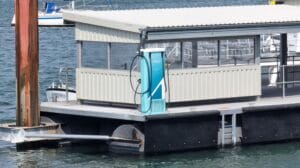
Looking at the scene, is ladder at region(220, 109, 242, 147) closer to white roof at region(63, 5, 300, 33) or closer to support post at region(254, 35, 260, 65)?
support post at region(254, 35, 260, 65)

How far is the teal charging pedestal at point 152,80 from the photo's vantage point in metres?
29.4

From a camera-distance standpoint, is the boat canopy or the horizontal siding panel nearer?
the boat canopy

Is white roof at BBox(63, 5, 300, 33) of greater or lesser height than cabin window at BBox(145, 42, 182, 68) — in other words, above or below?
above

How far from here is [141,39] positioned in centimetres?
2958

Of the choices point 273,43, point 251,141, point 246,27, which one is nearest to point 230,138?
point 251,141

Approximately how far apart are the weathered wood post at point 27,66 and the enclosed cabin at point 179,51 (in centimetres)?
133

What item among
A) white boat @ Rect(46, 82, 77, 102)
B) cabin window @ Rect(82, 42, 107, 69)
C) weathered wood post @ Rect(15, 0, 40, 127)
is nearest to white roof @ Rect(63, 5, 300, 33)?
cabin window @ Rect(82, 42, 107, 69)

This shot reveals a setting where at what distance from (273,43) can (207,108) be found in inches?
284

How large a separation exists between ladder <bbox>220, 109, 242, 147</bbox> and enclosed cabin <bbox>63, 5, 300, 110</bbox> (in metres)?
0.81

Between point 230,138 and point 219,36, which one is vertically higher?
point 219,36

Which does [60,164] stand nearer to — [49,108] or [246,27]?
[49,108]

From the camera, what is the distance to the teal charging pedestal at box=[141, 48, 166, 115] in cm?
2942

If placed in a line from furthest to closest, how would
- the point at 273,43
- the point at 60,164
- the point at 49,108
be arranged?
the point at 273,43, the point at 49,108, the point at 60,164

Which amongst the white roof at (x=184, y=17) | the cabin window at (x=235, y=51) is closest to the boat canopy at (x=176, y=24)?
the white roof at (x=184, y=17)
